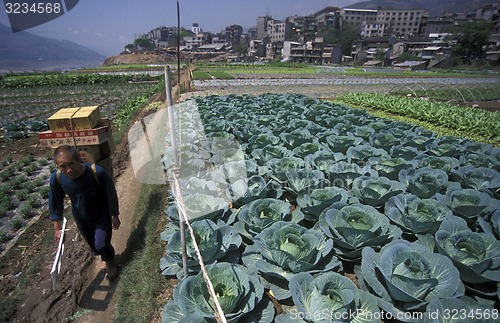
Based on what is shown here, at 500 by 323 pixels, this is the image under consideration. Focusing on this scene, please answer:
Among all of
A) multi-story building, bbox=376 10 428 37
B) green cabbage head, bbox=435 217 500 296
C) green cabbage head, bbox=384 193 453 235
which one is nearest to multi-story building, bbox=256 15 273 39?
multi-story building, bbox=376 10 428 37

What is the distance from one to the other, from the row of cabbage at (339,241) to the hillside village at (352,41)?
5869 cm

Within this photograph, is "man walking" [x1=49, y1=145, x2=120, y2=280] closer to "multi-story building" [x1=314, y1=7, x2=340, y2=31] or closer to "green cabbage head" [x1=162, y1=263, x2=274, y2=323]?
"green cabbage head" [x1=162, y1=263, x2=274, y2=323]

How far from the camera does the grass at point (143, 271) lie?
3135mm

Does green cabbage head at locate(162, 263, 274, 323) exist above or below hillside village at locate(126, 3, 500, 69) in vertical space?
below

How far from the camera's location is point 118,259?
4309 millimetres

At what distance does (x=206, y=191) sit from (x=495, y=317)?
343 cm

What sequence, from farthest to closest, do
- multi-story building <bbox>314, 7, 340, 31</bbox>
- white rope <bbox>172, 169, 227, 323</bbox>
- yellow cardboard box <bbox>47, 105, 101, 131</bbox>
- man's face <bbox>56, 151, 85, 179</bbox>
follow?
1. multi-story building <bbox>314, 7, 340, 31</bbox>
2. yellow cardboard box <bbox>47, 105, 101, 131</bbox>
3. man's face <bbox>56, 151, 85, 179</bbox>
4. white rope <bbox>172, 169, 227, 323</bbox>

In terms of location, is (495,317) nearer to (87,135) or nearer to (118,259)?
(118,259)

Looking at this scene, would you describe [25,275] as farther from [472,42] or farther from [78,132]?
[472,42]

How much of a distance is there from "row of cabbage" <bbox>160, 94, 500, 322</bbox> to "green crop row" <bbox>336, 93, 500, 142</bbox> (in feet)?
19.7

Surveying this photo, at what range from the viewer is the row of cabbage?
7.21ft

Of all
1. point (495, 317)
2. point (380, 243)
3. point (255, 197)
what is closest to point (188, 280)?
point (255, 197)

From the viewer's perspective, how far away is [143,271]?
147 inches

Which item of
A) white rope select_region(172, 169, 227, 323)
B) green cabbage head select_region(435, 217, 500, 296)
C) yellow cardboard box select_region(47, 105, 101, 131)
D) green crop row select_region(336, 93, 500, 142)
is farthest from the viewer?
green crop row select_region(336, 93, 500, 142)
